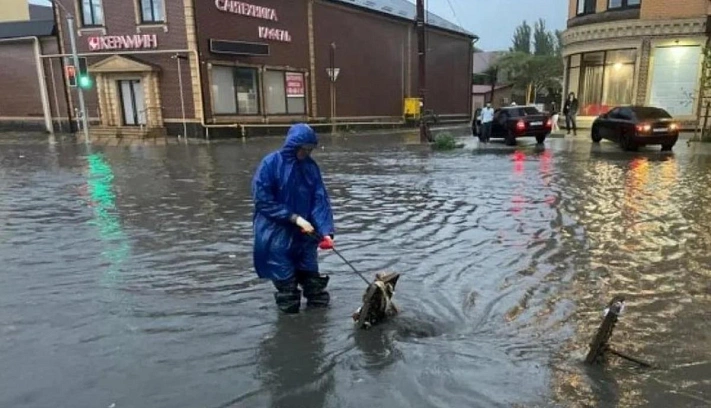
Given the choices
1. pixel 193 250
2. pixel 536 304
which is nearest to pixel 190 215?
pixel 193 250

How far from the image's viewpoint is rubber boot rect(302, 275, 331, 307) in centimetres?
485

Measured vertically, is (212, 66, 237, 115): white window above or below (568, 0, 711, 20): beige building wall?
below

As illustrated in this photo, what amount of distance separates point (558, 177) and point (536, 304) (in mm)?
8135

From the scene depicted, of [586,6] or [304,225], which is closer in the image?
[304,225]

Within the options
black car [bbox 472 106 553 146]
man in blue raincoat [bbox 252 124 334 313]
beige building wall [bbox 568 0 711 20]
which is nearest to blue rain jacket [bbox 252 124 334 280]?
man in blue raincoat [bbox 252 124 334 313]

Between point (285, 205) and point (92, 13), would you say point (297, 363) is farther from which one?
point (92, 13)

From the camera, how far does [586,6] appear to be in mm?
27297

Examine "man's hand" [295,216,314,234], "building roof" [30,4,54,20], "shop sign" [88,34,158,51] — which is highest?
"building roof" [30,4,54,20]

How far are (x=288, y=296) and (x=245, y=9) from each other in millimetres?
22823

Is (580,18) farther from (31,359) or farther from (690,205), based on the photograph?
(31,359)

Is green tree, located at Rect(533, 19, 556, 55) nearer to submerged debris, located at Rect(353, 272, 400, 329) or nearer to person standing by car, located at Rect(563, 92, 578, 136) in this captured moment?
person standing by car, located at Rect(563, 92, 578, 136)

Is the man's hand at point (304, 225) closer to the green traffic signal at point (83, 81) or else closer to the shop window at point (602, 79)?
the green traffic signal at point (83, 81)

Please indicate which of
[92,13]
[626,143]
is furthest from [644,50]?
[92,13]

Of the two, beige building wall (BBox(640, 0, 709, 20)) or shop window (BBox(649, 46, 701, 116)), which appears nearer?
beige building wall (BBox(640, 0, 709, 20))
